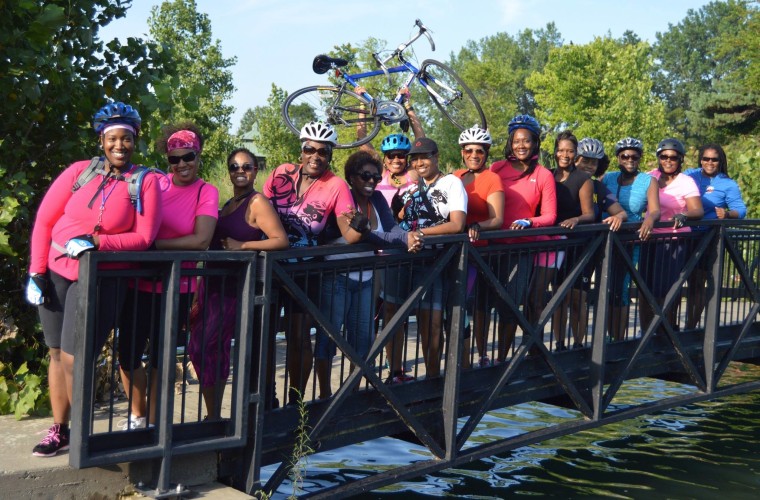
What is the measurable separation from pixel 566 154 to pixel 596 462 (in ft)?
10.4

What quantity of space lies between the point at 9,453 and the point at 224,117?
3959cm

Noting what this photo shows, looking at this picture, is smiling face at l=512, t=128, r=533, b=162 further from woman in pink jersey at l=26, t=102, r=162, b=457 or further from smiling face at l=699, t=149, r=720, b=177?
woman in pink jersey at l=26, t=102, r=162, b=457

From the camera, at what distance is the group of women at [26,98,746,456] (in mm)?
5039

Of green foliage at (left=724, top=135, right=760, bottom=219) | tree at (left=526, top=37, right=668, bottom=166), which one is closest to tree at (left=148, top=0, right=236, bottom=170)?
tree at (left=526, top=37, right=668, bottom=166)

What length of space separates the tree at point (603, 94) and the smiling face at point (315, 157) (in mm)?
43258

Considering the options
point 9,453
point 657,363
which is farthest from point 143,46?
point 657,363

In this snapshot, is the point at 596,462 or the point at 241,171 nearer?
the point at 241,171

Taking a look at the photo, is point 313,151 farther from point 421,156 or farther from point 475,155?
point 475,155

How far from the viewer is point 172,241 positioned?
17.2 feet

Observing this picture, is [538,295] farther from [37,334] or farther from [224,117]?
[224,117]

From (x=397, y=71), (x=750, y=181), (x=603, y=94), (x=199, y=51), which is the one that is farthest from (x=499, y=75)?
(x=397, y=71)

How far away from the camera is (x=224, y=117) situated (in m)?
43.8

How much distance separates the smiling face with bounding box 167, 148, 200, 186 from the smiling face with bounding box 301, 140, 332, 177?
787 millimetres

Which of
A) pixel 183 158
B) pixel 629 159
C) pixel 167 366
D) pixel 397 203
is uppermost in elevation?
pixel 629 159
